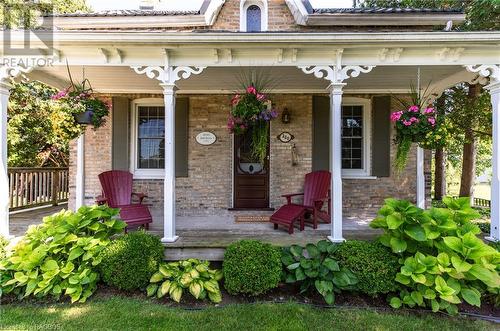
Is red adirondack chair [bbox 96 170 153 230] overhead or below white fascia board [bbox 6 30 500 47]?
below

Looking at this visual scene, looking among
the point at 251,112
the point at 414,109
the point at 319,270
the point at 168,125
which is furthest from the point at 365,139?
the point at 168,125

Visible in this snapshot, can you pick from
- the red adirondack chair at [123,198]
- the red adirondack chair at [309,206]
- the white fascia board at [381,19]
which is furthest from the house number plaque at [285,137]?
the red adirondack chair at [123,198]

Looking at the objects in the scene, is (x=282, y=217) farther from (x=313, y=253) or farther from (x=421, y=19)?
(x=421, y=19)

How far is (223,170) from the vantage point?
18.6 feet

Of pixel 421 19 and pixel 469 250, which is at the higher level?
pixel 421 19

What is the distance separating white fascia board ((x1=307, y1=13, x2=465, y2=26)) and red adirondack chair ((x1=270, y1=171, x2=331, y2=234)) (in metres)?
3.51

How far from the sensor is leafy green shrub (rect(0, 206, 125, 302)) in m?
2.98

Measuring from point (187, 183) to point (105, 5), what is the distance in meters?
8.07

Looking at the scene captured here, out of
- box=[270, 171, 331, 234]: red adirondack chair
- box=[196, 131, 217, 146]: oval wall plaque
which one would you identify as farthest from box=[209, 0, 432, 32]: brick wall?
box=[270, 171, 331, 234]: red adirondack chair

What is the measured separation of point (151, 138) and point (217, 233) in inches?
109

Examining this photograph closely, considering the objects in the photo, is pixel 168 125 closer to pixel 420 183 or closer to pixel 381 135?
pixel 381 135

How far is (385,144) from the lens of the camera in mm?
5512

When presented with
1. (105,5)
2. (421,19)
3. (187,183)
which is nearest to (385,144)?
(421,19)

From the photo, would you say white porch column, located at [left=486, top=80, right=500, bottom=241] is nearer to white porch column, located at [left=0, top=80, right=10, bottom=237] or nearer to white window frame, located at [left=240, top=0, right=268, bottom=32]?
white window frame, located at [left=240, top=0, right=268, bottom=32]
